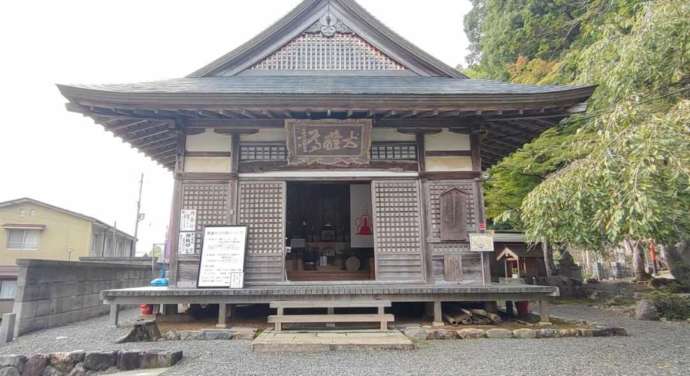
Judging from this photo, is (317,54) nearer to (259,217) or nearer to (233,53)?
(233,53)

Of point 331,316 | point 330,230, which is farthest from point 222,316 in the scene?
point 330,230

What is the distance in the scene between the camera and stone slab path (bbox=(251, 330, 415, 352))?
4590 mm

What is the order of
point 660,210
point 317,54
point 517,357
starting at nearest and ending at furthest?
point 660,210, point 517,357, point 317,54

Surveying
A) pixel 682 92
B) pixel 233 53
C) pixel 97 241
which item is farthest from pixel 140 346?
pixel 97 241

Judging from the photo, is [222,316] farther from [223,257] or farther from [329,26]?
[329,26]

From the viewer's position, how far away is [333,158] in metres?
6.72

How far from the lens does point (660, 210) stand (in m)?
3.17

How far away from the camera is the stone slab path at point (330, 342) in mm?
4590

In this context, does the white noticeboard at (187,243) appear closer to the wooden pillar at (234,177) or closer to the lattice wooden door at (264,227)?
the wooden pillar at (234,177)

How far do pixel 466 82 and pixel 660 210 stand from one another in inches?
199

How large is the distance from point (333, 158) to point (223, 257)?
8.29 feet

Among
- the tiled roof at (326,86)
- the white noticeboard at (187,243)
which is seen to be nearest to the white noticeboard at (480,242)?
the tiled roof at (326,86)

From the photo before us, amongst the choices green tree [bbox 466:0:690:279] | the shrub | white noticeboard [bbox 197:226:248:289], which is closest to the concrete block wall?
white noticeboard [bbox 197:226:248:289]

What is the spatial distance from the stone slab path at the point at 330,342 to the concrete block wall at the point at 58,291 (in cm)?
402
